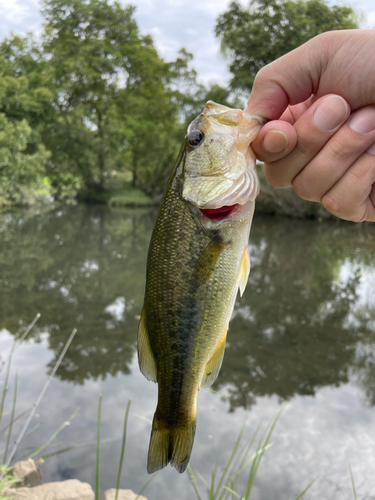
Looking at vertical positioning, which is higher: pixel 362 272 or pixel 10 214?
pixel 362 272

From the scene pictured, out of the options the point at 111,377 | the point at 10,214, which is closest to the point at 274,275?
A: the point at 111,377

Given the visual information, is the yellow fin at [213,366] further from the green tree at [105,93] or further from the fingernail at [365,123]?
the green tree at [105,93]

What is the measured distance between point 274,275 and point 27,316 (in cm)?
665

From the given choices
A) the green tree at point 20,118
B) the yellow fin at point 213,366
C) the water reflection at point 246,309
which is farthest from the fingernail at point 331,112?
the green tree at point 20,118

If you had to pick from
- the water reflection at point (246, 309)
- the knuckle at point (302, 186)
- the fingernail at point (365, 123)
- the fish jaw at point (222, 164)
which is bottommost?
the water reflection at point (246, 309)

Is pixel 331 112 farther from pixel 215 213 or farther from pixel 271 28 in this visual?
pixel 271 28

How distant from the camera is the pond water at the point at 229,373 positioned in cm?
379

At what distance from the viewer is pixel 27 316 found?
22.7 feet

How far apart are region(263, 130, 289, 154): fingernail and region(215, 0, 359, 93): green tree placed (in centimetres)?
2721

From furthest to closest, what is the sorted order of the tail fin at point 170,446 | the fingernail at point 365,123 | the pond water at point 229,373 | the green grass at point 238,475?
the pond water at point 229,373 < the green grass at point 238,475 < the fingernail at point 365,123 < the tail fin at point 170,446

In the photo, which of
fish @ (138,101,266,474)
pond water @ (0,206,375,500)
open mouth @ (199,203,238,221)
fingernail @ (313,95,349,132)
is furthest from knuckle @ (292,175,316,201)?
pond water @ (0,206,375,500)

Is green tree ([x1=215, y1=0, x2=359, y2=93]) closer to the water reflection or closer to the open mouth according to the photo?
the water reflection

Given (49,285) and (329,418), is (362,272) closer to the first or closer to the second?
(329,418)

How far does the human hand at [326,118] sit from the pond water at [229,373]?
10.2ft
